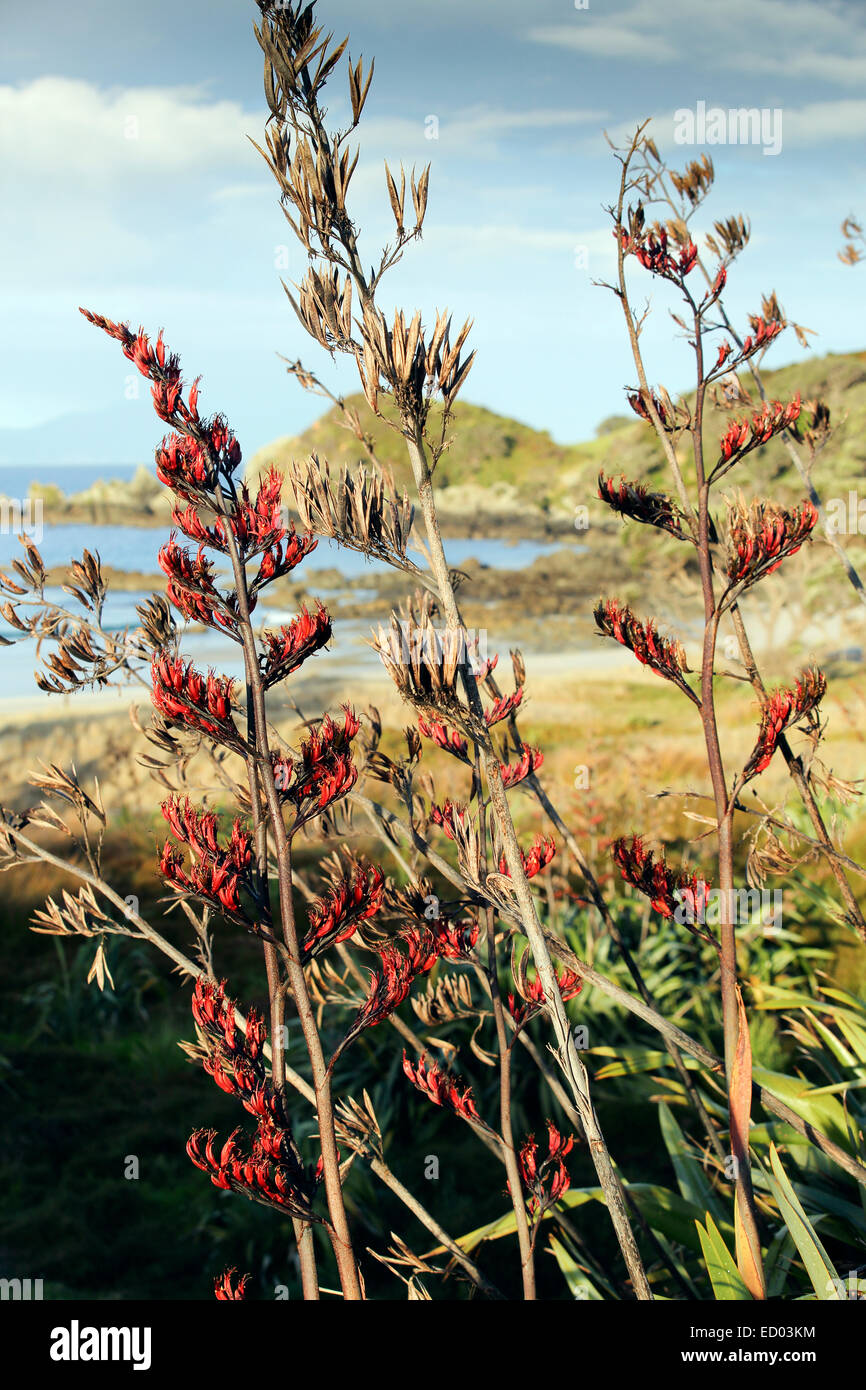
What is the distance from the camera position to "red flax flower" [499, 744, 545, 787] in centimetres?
178

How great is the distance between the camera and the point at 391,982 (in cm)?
158

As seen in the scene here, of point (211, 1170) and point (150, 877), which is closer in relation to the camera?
point (211, 1170)

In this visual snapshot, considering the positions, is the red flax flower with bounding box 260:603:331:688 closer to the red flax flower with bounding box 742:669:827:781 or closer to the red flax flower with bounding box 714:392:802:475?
the red flax flower with bounding box 742:669:827:781

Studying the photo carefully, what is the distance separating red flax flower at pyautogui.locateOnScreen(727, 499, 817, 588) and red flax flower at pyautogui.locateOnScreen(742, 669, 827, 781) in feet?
0.72

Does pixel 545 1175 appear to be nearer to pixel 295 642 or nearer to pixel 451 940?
pixel 451 940

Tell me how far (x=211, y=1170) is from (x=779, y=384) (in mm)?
17354

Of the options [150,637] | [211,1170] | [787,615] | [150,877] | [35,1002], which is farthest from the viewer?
[787,615]

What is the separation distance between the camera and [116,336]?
1573 mm

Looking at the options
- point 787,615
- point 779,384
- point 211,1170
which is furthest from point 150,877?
point 779,384

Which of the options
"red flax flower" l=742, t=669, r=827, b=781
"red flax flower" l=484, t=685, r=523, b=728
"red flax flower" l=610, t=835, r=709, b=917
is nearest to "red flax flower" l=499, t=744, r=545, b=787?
"red flax flower" l=484, t=685, r=523, b=728

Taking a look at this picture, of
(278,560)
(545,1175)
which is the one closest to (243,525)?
(278,560)

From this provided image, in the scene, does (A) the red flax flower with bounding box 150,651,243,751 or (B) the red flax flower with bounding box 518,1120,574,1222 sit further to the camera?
(B) the red flax flower with bounding box 518,1120,574,1222
